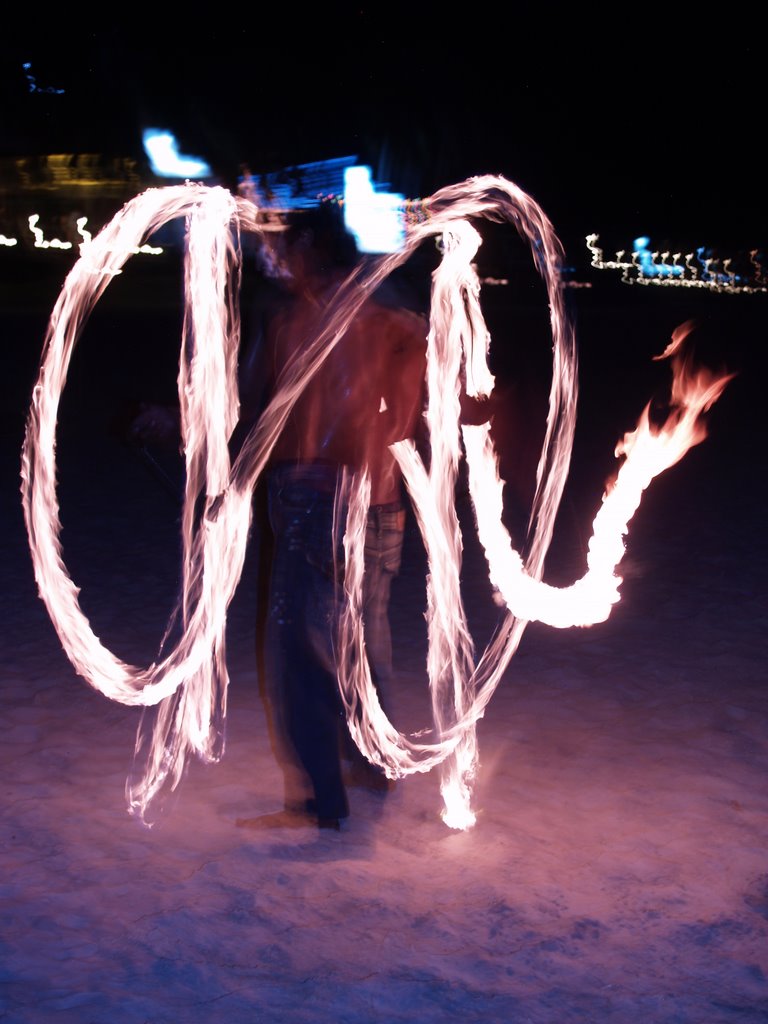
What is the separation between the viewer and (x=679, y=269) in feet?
197

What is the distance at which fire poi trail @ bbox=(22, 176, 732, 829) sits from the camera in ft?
12.6

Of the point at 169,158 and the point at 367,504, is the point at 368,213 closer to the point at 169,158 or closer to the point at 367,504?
the point at 367,504

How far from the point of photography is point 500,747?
4383mm

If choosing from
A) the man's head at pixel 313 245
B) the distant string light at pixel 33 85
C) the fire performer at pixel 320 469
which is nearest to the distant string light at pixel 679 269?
the distant string light at pixel 33 85

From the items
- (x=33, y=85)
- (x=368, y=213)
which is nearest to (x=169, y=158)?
(x=33, y=85)

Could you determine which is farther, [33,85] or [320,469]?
[33,85]

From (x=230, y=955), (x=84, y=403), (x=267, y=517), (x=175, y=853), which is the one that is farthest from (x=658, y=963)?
(x=84, y=403)

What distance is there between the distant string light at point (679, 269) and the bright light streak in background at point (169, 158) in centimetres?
1872

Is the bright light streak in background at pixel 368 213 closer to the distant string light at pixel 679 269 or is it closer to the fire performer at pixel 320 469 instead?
the fire performer at pixel 320 469

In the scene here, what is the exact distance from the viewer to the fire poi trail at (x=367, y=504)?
3828mm

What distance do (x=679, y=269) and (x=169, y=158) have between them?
29349mm

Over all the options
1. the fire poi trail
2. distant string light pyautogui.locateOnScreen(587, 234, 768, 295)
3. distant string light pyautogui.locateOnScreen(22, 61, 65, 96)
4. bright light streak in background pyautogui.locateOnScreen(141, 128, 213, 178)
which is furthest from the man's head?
distant string light pyautogui.locateOnScreen(587, 234, 768, 295)

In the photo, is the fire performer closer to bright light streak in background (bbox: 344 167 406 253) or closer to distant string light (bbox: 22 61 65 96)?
bright light streak in background (bbox: 344 167 406 253)

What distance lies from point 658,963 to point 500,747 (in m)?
1.53
